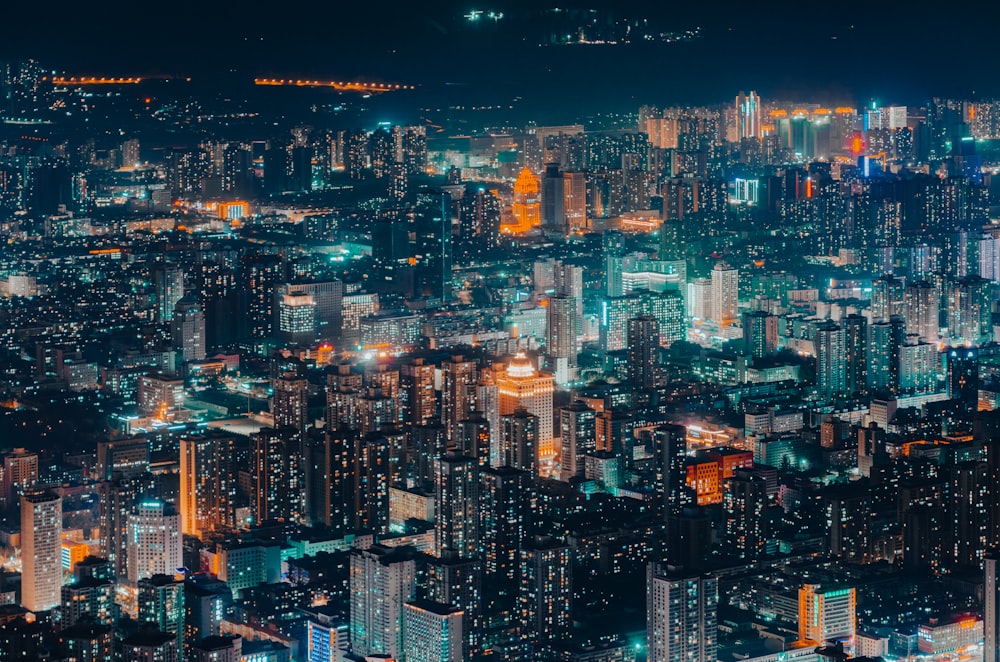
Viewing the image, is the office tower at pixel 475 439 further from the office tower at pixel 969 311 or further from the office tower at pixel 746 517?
the office tower at pixel 969 311

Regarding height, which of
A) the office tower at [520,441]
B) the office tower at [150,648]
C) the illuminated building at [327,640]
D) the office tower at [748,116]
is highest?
the office tower at [748,116]

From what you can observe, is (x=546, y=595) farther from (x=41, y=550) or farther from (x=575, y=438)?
(x=575, y=438)

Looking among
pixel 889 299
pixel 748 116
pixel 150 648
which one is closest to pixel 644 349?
pixel 889 299

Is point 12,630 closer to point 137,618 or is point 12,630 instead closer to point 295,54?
point 137,618

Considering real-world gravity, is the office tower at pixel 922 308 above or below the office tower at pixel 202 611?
above

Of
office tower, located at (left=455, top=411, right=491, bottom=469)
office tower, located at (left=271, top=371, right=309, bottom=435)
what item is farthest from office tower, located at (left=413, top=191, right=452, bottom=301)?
office tower, located at (left=455, top=411, right=491, bottom=469)

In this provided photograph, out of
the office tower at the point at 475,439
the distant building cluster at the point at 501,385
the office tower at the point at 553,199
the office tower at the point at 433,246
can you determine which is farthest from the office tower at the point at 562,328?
the office tower at the point at 553,199
